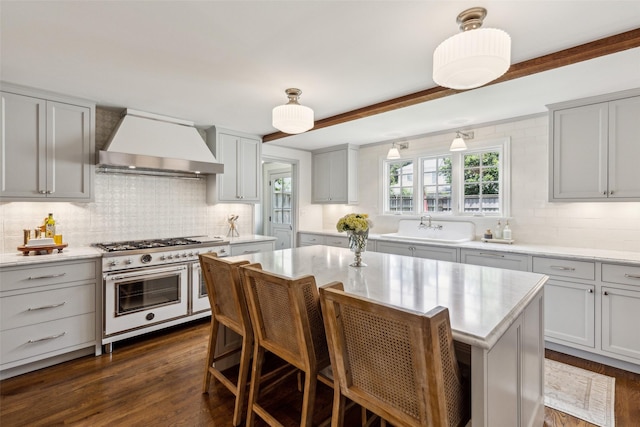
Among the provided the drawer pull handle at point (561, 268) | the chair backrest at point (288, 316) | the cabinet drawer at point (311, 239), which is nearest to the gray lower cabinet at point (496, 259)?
the drawer pull handle at point (561, 268)

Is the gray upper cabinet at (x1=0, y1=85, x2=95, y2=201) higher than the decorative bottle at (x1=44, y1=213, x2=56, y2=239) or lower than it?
higher

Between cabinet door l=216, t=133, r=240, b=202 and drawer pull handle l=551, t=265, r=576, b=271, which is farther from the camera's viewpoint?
cabinet door l=216, t=133, r=240, b=202

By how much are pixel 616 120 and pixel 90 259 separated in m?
4.94

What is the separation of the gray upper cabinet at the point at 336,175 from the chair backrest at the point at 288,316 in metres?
3.56

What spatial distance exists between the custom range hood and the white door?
93.1 inches

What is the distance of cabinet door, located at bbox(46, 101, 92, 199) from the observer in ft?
9.25

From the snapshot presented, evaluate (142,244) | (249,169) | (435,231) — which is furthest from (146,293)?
(435,231)

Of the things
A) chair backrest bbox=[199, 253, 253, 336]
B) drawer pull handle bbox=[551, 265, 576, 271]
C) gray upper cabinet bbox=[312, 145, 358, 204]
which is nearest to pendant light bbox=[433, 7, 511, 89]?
chair backrest bbox=[199, 253, 253, 336]

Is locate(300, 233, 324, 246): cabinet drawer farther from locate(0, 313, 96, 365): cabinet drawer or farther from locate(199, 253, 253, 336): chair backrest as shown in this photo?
locate(0, 313, 96, 365): cabinet drawer

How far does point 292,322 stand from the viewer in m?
1.52

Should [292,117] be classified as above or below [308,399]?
above

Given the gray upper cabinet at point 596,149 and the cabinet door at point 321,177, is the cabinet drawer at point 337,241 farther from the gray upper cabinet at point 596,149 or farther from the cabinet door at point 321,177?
the gray upper cabinet at point 596,149

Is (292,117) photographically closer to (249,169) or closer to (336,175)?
(249,169)

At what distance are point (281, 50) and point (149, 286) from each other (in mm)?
2606
